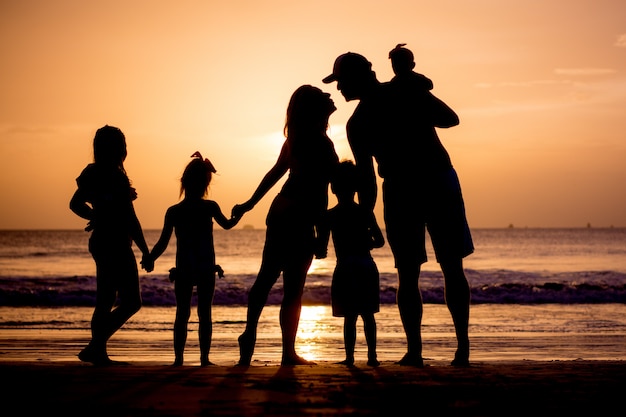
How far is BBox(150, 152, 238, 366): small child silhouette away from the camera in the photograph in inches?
260

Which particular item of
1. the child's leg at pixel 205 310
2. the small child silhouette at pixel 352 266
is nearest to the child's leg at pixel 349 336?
the small child silhouette at pixel 352 266

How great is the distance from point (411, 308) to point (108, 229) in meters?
2.39

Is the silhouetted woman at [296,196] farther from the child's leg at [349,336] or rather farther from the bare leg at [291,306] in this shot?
the child's leg at [349,336]

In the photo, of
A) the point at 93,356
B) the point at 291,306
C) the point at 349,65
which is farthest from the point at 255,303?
the point at 349,65

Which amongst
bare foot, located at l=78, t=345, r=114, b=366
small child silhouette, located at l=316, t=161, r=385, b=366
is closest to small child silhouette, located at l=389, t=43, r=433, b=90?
small child silhouette, located at l=316, t=161, r=385, b=366

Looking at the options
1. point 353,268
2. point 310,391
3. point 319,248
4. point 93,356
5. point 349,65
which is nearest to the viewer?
point 310,391

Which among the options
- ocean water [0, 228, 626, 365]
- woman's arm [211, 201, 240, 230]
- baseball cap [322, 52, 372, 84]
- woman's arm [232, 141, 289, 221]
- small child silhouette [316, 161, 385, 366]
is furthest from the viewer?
ocean water [0, 228, 626, 365]

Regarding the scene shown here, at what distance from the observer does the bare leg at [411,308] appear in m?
5.68

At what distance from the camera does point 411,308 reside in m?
5.71

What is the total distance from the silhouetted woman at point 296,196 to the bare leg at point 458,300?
1.02m

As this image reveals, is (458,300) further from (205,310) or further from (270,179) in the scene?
(205,310)

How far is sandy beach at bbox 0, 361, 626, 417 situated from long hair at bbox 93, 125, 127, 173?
1673 mm

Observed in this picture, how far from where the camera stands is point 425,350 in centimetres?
1053

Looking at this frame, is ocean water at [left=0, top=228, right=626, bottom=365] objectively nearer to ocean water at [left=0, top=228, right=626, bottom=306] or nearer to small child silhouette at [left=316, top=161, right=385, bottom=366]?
ocean water at [left=0, top=228, right=626, bottom=306]
